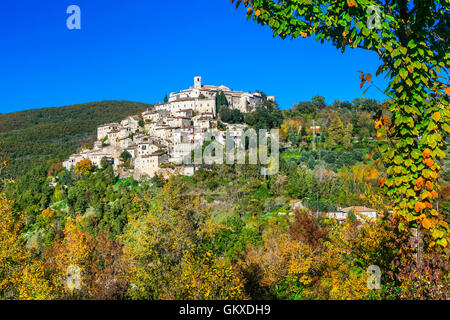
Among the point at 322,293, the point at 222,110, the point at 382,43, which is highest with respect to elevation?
the point at 222,110

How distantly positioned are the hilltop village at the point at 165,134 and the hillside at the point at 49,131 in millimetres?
12387

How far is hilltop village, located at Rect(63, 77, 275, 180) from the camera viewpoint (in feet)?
163

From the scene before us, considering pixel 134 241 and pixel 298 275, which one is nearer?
pixel 134 241

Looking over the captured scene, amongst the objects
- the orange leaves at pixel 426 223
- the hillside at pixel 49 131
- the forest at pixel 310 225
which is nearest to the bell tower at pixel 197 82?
the hillside at pixel 49 131

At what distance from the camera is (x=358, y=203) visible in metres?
34.5

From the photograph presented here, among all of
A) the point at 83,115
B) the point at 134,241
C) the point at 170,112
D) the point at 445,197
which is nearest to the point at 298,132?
the point at 170,112

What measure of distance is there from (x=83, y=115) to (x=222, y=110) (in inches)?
2842

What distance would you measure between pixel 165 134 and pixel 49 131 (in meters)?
46.7

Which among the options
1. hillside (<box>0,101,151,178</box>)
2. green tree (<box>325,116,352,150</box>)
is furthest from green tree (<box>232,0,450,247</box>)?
green tree (<box>325,116,352,150</box>)

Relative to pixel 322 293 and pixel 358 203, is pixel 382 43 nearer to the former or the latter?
pixel 322 293

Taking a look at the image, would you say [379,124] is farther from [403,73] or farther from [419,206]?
[419,206]

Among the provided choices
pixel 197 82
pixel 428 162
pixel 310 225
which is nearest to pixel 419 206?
pixel 428 162

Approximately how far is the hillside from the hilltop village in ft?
40.6
